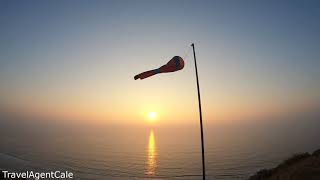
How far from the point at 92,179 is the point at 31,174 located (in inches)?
638

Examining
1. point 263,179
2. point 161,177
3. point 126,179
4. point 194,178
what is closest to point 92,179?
point 126,179

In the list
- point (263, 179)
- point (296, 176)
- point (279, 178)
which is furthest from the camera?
point (263, 179)

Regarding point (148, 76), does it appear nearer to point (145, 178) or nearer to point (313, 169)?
point (313, 169)

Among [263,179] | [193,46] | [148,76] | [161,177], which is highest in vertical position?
[193,46]

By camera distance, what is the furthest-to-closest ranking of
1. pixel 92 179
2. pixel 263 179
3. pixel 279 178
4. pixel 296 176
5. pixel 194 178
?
pixel 194 178 < pixel 92 179 < pixel 263 179 < pixel 279 178 < pixel 296 176

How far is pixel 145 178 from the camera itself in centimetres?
7794

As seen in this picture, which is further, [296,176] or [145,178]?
[145,178]

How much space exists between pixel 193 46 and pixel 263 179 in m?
12.7

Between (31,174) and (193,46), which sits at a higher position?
(193,46)

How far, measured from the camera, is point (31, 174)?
237ft

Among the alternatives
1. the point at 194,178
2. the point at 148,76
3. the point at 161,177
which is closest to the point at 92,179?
the point at 161,177

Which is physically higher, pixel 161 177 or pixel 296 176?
pixel 296 176

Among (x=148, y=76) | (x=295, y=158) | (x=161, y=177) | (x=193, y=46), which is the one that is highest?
(x=193, y=46)

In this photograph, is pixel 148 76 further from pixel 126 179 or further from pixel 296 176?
pixel 126 179
